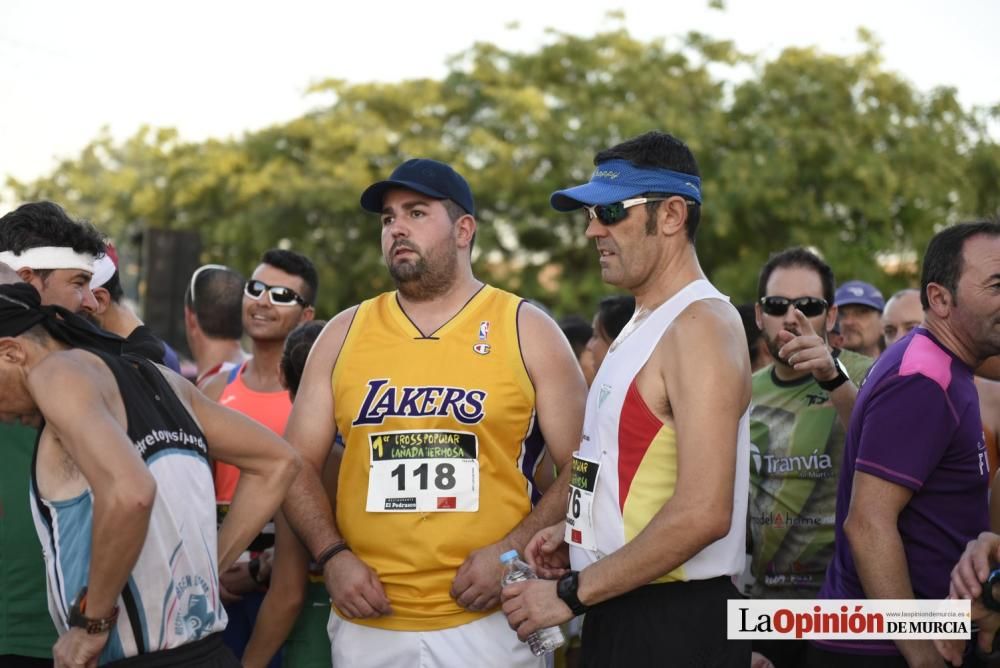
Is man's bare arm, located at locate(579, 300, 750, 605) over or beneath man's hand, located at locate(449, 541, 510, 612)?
over

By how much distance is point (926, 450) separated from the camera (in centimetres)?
321

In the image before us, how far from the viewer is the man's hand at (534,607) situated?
10.5 ft

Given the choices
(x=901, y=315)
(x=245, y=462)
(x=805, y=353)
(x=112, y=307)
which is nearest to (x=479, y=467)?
(x=245, y=462)

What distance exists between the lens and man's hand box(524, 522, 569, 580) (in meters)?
3.59

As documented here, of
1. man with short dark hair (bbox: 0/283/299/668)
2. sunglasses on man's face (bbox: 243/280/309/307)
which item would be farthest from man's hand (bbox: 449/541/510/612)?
sunglasses on man's face (bbox: 243/280/309/307)

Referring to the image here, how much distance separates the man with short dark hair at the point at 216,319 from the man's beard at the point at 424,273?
9.01 ft

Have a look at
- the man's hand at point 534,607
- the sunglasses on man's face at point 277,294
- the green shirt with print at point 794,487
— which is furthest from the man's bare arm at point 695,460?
the sunglasses on man's face at point 277,294

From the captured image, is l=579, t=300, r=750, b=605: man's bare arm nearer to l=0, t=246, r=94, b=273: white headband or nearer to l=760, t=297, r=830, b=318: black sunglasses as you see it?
l=760, t=297, r=830, b=318: black sunglasses

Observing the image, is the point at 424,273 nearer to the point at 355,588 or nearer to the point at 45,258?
the point at 355,588

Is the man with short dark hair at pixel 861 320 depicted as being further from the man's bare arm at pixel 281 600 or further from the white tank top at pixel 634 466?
the man's bare arm at pixel 281 600

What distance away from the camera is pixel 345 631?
154 inches

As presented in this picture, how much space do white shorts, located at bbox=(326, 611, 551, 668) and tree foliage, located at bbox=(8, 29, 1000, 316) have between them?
16139 millimetres

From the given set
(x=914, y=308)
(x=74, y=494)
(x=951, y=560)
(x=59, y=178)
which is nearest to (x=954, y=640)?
(x=951, y=560)

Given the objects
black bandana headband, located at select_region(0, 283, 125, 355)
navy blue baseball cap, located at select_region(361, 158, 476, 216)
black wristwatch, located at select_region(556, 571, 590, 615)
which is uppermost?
navy blue baseball cap, located at select_region(361, 158, 476, 216)
